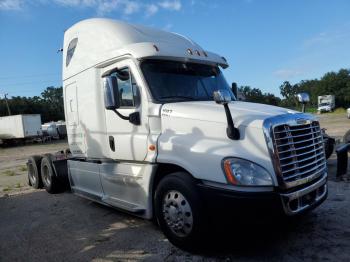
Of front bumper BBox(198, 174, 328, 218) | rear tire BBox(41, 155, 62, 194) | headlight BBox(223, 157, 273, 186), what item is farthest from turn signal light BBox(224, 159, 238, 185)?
rear tire BBox(41, 155, 62, 194)

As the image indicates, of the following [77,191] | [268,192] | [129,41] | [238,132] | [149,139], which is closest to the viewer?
[268,192]

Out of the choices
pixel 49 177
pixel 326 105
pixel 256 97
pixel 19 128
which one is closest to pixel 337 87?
pixel 326 105

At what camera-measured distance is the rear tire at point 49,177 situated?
880 centimetres

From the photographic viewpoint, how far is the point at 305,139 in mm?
4488

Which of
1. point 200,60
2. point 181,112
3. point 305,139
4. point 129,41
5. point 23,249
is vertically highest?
point 129,41

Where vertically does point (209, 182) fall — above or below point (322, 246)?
above

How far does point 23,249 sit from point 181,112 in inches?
121

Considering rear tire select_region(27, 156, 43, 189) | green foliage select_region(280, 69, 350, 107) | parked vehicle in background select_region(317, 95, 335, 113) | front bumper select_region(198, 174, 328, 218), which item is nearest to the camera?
front bumper select_region(198, 174, 328, 218)

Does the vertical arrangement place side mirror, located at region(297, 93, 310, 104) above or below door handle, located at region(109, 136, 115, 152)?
above

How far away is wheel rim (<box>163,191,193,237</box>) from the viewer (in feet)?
14.3

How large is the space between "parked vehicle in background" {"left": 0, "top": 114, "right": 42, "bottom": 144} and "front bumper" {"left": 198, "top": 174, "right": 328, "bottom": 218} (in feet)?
122

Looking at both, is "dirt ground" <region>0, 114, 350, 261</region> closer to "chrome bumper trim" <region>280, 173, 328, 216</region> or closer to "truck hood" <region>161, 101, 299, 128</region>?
"chrome bumper trim" <region>280, 173, 328, 216</region>

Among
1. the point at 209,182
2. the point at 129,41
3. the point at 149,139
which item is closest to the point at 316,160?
the point at 209,182

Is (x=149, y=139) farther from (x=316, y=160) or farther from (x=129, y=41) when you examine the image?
(x=316, y=160)
